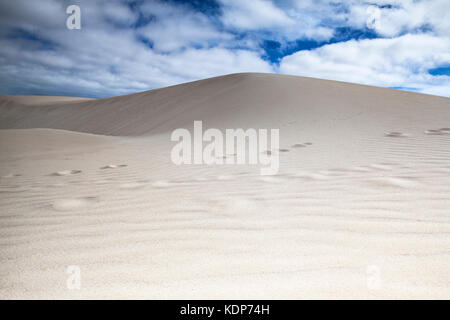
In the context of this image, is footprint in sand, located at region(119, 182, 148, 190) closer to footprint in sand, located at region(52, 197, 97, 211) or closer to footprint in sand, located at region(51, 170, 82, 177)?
footprint in sand, located at region(52, 197, 97, 211)

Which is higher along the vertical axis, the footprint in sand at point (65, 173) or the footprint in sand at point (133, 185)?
the footprint in sand at point (65, 173)

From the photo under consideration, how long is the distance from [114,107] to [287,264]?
961 inches

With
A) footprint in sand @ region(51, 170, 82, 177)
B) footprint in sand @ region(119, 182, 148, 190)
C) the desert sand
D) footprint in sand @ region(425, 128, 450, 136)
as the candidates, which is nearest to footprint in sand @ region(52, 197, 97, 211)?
the desert sand

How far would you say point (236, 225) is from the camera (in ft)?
5.82

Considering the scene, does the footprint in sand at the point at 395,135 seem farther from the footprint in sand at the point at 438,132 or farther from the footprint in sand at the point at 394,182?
the footprint in sand at the point at 394,182

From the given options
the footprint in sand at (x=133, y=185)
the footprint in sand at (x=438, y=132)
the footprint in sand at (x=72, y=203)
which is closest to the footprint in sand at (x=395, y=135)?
the footprint in sand at (x=438, y=132)

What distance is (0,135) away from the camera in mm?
6906

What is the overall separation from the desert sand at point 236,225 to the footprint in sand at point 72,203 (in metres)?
0.02

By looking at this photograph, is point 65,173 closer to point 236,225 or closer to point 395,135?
point 236,225

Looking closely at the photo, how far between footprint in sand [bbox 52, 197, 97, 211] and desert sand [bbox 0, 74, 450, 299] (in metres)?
0.02

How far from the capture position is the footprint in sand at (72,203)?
2.23 m

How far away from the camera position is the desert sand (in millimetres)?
1185

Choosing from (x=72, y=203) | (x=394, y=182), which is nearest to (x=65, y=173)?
(x=72, y=203)
